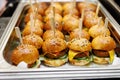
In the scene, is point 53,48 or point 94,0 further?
point 94,0

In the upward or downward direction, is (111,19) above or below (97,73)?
below

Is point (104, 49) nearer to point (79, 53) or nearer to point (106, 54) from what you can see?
point (106, 54)

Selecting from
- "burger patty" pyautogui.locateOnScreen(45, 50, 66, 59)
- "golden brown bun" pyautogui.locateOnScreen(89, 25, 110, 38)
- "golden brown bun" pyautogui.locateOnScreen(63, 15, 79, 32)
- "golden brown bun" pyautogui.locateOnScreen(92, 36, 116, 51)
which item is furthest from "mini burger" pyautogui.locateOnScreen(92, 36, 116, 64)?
"golden brown bun" pyautogui.locateOnScreen(63, 15, 79, 32)

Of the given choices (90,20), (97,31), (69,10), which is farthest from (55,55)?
(69,10)

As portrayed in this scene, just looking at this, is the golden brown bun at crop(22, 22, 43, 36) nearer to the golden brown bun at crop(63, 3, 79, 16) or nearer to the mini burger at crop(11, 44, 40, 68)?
the mini burger at crop(11, 44, 40, 68)

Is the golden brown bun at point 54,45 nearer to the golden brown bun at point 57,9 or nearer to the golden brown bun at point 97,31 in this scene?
the golden brown bun at point 97,31

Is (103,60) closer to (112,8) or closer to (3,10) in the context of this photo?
(112,8)

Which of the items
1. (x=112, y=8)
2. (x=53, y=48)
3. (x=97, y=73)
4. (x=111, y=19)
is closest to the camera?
(x=97, y=73)

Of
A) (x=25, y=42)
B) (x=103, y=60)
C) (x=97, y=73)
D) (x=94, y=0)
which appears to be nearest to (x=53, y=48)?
(x=25, y=42)
